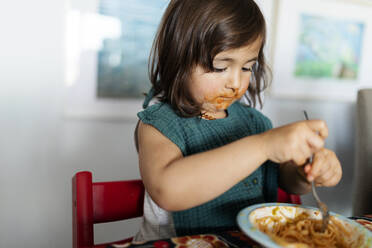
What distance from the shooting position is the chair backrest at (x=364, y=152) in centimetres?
109

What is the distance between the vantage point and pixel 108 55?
1.17m

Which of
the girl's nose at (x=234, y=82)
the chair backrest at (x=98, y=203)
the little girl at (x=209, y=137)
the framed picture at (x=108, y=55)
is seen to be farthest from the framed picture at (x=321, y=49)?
the chair backrest at (x=98, y=203)

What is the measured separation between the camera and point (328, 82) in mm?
1491

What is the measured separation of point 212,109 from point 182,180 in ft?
0.98

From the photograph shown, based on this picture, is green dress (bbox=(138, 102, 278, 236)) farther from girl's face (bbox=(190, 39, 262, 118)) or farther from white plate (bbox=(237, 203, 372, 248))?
white plate (bbox=(237, 203, 372, 248))

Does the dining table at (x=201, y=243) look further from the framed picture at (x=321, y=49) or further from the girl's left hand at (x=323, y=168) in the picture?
the framed picture at (x=321, y=49)

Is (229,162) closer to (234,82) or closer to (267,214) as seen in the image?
(267,214)

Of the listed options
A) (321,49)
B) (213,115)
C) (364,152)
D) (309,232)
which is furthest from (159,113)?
(321,49)

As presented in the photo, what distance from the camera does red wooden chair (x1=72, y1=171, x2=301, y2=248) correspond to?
1.95 feet

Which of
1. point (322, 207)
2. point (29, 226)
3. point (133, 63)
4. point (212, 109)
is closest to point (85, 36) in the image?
point (133, 63)

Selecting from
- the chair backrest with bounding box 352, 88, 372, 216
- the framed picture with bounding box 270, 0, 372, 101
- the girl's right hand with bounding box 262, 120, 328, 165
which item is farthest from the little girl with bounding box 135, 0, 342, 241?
the framed picture with bounding box 270, 0, 372, 101

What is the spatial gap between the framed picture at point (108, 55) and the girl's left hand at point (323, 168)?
0.81 meters

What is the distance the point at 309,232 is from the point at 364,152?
74 centimetres

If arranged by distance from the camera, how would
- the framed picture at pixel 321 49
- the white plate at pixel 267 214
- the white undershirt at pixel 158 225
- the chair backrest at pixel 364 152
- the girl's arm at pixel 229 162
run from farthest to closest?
the framed picture at pixel 321 49 → the chair backrest at pixel 364 152 → the white undershirt at pixel 158 225 → the girl's arm at pixel 229 162 → the white plate at pixel 267 214
